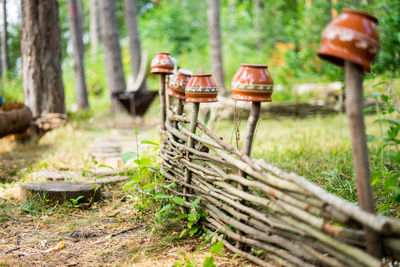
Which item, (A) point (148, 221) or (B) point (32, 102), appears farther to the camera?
(B) point (32, 102)

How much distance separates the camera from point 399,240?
138cm

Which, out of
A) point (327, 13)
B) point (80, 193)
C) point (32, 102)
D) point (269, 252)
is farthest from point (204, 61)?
point (269, 252)

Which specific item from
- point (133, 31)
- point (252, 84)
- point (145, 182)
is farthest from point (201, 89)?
point (133, 31)

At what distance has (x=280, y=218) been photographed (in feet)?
5.81

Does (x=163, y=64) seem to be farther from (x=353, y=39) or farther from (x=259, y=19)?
(x=259, y=19)

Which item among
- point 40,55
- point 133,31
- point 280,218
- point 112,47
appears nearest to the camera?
point 280,218

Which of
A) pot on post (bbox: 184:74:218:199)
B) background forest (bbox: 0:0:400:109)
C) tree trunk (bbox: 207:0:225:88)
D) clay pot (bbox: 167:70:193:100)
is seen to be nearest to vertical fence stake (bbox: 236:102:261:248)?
pot on post (bbox: 184:74:218:199)

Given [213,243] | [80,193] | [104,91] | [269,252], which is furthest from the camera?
[104,91]

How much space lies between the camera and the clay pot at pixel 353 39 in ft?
4.44

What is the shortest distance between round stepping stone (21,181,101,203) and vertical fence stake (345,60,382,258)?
7.07ft

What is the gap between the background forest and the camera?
7.91m

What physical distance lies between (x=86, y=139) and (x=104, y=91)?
1081 centimetres

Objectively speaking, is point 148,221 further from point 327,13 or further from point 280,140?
point 327,13

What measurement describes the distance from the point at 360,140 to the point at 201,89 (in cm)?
108
